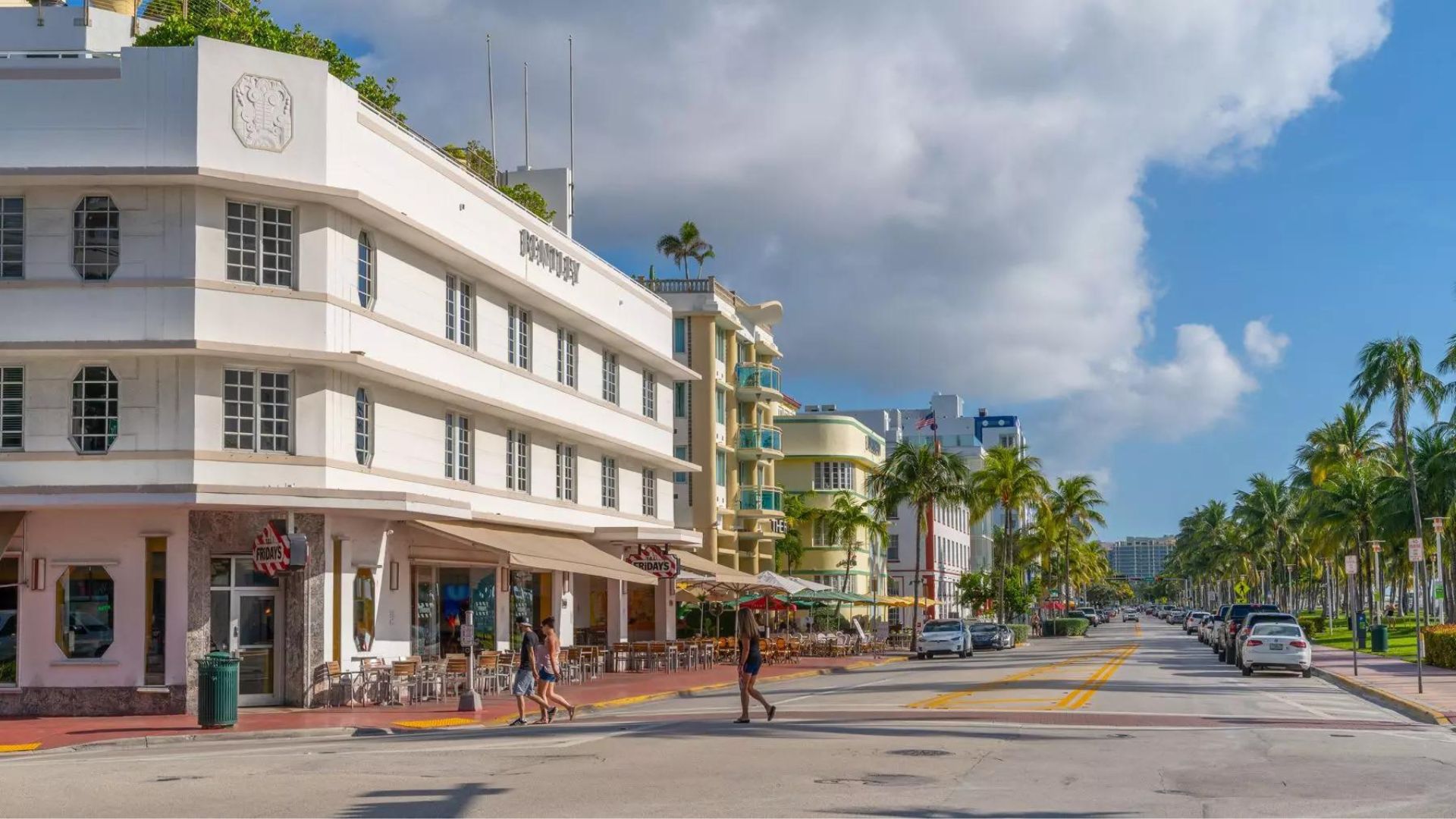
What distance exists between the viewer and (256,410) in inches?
1131

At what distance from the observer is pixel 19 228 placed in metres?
28.6

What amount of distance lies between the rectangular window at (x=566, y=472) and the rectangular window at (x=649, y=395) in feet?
23.5

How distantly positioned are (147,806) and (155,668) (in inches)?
568

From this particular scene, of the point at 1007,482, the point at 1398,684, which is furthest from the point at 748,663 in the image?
the point at 1007,482

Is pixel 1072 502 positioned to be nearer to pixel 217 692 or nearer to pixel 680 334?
pixel 680 334

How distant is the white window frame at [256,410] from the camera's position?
93.6 feet

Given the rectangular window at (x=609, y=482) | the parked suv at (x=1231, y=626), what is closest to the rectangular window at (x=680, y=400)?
the rectangular window at (x=609, y=482)

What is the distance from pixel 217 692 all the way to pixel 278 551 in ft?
10.2

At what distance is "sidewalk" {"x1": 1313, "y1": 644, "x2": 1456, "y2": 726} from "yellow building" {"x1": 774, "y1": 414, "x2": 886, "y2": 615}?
37.6 metres

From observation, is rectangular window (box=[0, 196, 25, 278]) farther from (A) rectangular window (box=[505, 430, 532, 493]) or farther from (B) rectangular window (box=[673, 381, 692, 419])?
(B) rectangular window (box=[673, 381, 692, 419])

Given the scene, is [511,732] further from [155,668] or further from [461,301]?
[461,301]

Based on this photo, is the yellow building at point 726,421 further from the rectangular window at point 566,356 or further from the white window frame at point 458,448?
the white window frame at point 458,448

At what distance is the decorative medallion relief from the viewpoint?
28.8 meters

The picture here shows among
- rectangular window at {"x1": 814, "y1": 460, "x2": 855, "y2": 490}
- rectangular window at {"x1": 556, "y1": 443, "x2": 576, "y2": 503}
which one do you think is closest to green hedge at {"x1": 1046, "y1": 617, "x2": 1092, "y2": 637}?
rectangular window at {"x1": 814, "y1": 460, "x2": 855, "y2": 490}
